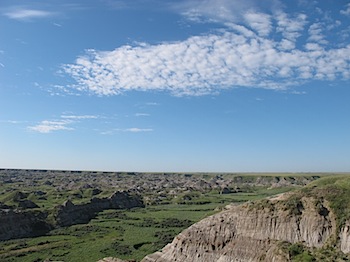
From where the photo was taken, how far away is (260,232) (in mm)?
39312

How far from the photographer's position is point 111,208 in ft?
454

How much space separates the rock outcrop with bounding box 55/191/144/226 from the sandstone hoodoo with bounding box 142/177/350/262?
69.2 m

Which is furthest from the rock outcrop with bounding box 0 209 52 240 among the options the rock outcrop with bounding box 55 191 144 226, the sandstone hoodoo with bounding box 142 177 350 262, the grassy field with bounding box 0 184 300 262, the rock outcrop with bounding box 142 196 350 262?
the rock outcrop with bounding box 142 196 350 262

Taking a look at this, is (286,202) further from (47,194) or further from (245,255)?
(47,194)

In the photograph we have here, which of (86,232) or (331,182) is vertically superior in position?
(331,182)

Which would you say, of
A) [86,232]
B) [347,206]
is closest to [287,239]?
[347,206]

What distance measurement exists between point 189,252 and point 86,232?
59.9 metres

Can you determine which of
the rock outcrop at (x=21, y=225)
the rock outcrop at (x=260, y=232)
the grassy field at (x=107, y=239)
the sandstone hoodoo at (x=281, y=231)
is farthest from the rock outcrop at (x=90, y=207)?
the rock outcrop at (x=260, y=232)

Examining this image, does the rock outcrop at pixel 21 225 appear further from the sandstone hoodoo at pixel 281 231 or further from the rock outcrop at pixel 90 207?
the sandstone hoodoo at pixel 281 231

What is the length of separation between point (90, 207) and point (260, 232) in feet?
313

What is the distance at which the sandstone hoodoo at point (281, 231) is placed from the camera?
116ft

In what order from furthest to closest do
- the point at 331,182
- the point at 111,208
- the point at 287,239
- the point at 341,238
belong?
the point at 111,208 → the point at 331,182 → the point at 287,239 → the point at 341,238

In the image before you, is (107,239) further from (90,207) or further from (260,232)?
(260,232)

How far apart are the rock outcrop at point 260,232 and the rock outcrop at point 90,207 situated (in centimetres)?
6956
